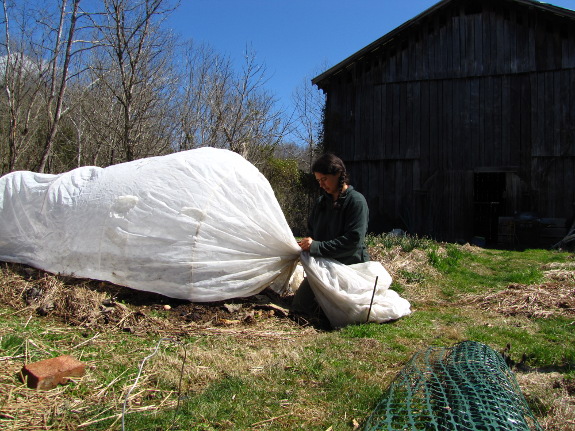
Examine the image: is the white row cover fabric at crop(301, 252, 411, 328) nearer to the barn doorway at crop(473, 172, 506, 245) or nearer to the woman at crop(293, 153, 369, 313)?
the woman at crop(293, 153, 369, 313)

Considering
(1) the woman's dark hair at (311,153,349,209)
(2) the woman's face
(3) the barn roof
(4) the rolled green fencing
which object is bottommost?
(4) the rolled green fencing

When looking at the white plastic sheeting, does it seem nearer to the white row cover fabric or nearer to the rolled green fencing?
the white row cover fabric

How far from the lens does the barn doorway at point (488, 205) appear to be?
46.3ft

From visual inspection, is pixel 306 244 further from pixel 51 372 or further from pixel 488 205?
pixel 488 205

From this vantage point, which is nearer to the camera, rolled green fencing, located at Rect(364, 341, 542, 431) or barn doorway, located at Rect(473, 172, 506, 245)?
rolled green fencing, located at Rect(364, 341, 542, 431)

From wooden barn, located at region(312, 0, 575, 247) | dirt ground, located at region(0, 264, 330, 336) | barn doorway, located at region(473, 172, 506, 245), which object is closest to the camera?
dirt ground, located at region(0, 264, 330, 336)

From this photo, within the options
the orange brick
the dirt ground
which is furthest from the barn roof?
the orange brick

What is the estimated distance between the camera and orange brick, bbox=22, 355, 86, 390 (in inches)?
102

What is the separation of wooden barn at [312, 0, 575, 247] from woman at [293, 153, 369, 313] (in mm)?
9195

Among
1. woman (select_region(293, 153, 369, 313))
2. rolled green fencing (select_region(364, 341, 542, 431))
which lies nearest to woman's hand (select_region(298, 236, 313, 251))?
woman (select_region(293, 153, 369, 313))

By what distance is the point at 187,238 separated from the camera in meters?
4.21

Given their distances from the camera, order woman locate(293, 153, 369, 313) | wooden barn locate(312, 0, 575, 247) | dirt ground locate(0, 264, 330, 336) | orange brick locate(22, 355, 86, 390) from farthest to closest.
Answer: wooden barn locate(312, 0, 575, 247), woman locate(293, 153, 369, 313), dirt ground locate(0, 264, 330, 336), orange brick locate(22, 355, 86, 390)

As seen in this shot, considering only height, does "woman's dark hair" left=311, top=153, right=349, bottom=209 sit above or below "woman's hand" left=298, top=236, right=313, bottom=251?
above

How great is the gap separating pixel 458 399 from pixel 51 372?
2.24 meters
